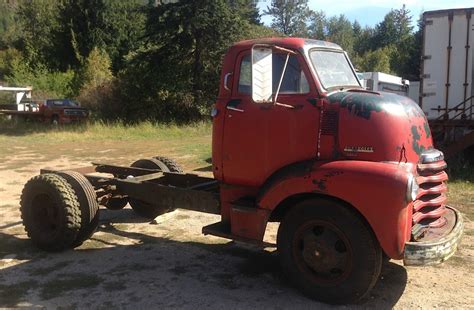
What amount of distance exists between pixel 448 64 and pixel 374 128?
8.01 m

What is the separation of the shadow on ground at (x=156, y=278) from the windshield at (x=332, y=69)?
6.82 feet

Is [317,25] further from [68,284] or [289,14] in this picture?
[68,284]

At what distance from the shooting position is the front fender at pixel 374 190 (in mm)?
4430

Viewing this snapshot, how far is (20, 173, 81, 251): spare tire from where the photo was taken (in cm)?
645

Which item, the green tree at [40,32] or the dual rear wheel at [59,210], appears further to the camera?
the green tree at [40,32]

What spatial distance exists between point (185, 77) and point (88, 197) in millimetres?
23837

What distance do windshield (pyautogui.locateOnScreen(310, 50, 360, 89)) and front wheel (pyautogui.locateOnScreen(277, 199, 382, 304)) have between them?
1.27 metres

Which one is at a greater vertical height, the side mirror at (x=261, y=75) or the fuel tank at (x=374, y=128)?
the side mirror at (x=261, y=75)

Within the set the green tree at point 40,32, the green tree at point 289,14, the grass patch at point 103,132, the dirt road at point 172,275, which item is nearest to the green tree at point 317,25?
the green tree at point 289,14

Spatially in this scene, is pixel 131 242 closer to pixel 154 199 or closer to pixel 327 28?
pixel 154 199

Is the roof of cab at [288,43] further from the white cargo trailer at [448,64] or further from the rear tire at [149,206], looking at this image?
the white cargo trailer at [448,64]

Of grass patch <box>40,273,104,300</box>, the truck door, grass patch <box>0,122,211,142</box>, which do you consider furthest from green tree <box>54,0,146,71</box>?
the truck door

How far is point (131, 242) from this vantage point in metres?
7.10

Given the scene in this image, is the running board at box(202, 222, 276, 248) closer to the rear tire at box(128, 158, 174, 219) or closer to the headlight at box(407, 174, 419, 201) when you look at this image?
the headlight at box(407, 174, 419, 201)
